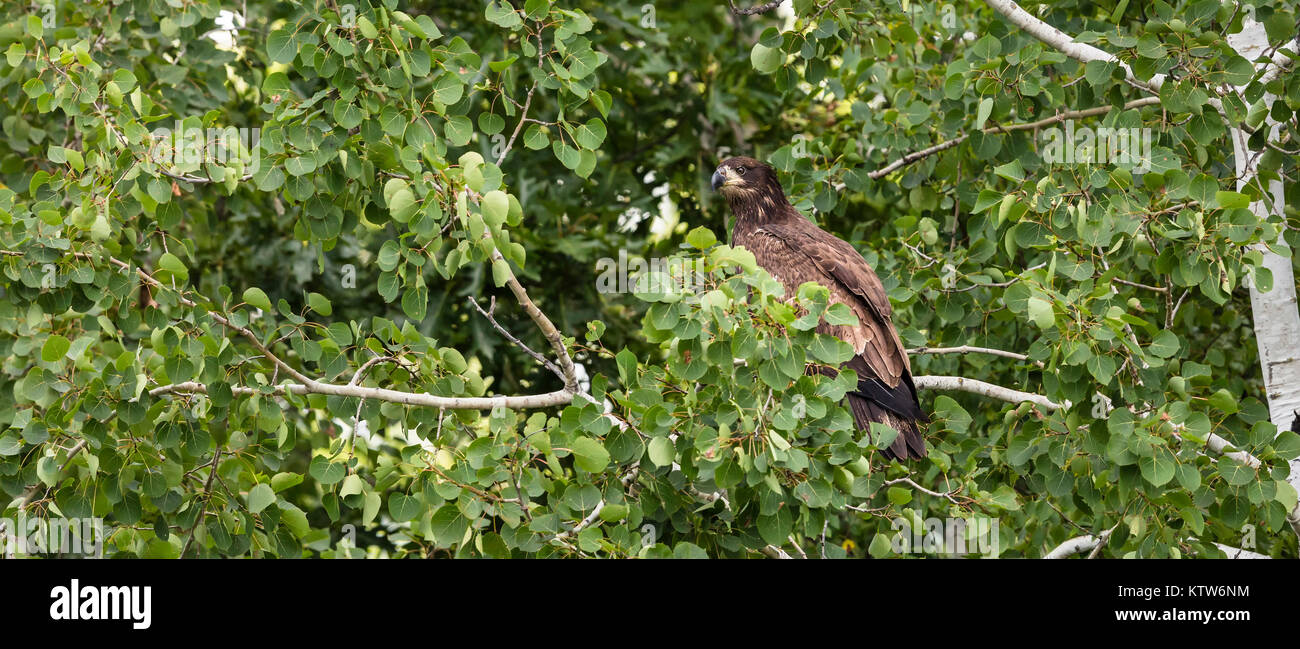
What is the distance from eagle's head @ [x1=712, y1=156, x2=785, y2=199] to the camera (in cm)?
621

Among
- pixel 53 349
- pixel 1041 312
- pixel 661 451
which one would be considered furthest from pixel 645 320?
pixel 53 349

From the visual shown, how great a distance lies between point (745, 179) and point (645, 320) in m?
3.40

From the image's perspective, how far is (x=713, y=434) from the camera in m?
3.04

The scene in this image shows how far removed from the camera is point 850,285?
16.4 feet

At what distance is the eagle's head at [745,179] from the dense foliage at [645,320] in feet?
3.36

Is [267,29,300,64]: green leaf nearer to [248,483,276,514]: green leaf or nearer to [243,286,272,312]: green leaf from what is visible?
[243,286,272,312]: green leaf

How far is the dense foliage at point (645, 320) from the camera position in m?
3.24

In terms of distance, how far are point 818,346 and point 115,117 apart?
2508 mm

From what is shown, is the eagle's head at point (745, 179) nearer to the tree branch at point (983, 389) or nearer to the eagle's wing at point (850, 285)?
the eagle's wing at point (850, 285)

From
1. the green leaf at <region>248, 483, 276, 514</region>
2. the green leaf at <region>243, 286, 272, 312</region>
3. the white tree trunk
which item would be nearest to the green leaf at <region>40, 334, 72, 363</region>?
the green leaf at <region>243, 286, 272, 312</region>

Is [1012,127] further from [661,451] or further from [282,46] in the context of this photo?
[282,46]
